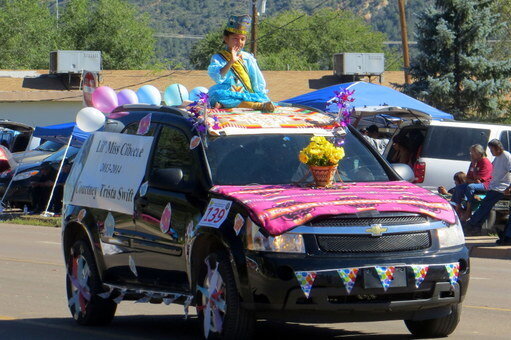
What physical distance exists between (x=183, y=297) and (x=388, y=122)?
719 inches

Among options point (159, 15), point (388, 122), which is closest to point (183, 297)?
point (388, 122)

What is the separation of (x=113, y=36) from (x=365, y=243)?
2738 inches

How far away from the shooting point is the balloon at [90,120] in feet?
47.7

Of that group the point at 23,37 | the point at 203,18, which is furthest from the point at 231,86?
the point at 203,18

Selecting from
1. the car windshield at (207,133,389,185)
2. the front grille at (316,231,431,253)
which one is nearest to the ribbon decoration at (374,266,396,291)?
the front grille at (316,231,431,253)

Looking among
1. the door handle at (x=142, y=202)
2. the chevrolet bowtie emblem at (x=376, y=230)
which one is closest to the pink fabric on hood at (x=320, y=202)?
the chevrolet bowtie emblem at (x=376, y=230)

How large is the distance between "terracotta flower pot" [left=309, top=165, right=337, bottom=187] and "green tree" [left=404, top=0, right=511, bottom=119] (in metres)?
27.2

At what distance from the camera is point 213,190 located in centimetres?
795

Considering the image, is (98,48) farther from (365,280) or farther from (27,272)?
(365,280)

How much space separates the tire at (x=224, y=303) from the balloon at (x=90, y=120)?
654cm

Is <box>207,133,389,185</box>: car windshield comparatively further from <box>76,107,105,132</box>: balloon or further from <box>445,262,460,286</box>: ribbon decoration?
<box>76,107,105,132</box>: balloon

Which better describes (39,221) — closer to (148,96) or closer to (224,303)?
(148,96)

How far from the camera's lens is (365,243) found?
7.29 metres

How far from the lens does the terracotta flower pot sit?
8.05m
